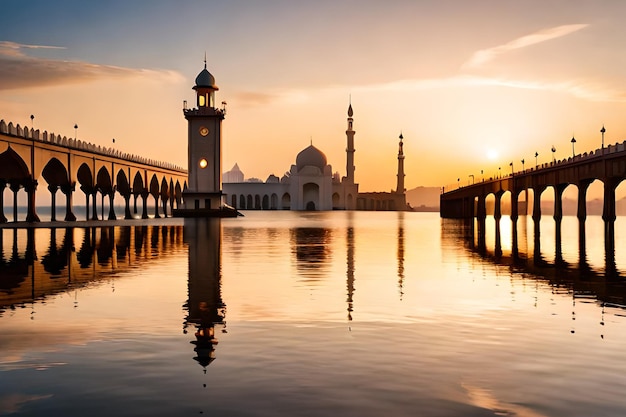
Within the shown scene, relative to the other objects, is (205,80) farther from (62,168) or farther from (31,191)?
(31,191)

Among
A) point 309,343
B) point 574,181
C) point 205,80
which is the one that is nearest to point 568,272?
point 309,343

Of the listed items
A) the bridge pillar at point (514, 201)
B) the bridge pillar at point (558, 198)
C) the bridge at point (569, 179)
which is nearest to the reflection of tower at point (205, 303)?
the bridge at point (569, 179)

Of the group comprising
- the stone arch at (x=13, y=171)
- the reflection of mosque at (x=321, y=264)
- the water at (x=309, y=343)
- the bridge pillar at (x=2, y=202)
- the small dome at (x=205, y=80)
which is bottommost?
the water at (x=309, y=343)

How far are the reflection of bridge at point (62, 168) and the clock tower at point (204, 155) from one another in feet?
41.0

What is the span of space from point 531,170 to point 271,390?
3750 inches

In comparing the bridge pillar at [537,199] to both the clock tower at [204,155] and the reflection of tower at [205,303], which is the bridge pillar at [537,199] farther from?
the reflection of tower at [205,303]

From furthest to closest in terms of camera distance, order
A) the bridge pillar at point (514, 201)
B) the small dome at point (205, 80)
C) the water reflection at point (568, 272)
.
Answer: the small dome at point (205, 80) → the bridge pillar at point (514, 201) → the water reflection at point (568, 272)

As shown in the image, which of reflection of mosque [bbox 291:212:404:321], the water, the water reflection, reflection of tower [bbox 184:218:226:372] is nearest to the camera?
the water

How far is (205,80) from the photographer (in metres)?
106

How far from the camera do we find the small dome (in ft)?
346

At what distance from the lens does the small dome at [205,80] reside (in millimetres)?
105562

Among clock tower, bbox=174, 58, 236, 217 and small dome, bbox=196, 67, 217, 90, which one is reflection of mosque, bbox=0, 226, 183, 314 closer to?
clock tower, bbox=174, 58, 236, 217

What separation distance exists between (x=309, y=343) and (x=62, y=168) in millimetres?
81568

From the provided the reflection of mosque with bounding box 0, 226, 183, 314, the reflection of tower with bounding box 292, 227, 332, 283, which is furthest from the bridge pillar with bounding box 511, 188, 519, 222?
the reflection of mosque with bounding box 0, 226, 183, 314
